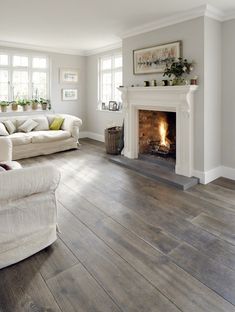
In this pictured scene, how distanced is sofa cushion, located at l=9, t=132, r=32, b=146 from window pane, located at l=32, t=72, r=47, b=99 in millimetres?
1619

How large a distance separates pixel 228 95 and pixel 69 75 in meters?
4.66

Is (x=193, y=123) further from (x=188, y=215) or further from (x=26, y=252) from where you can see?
(x=26, y=252)

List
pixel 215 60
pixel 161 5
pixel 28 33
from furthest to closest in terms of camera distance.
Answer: pixel 28 33 < pixel 215 60 < pixel 161 5

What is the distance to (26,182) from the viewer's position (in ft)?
6.72

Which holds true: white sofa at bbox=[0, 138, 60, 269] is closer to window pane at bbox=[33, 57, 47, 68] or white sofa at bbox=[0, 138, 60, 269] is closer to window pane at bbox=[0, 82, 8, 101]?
window pane at bbox=[0, 82, 8, 101]

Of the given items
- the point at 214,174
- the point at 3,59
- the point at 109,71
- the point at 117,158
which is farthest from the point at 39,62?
the point at 214,174

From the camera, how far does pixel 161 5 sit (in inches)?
141

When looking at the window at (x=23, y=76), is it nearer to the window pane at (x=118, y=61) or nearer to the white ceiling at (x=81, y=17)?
the white ceiling at (x=81, y=17)

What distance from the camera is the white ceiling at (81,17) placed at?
3.52 meters

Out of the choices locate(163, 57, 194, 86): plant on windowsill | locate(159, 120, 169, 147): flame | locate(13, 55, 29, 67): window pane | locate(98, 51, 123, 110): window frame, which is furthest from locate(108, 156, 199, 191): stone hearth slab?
locate(13, 55, 29, 67): window pane

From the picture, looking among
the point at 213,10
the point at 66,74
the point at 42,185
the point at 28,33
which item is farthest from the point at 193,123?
the point at 66,74

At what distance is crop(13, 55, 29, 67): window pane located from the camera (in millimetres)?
6496

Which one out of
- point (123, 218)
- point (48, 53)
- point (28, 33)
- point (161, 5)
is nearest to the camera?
point (123, 218)

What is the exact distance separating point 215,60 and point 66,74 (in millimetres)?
4454
